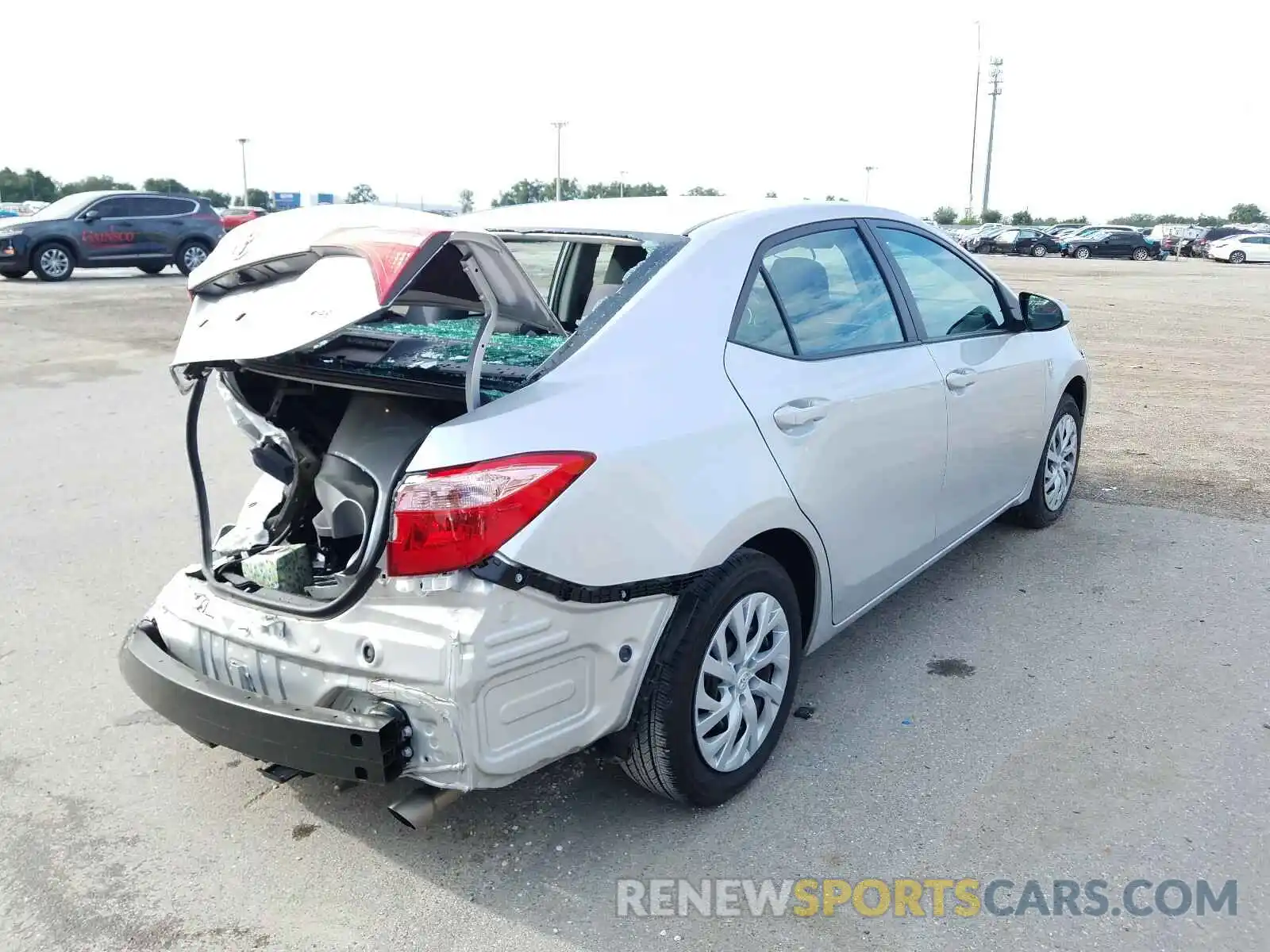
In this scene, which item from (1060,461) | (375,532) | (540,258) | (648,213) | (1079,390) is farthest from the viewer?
(1079,390)

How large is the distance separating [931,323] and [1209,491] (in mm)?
3183

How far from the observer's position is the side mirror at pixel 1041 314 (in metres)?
4.71

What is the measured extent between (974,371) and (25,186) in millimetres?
87149

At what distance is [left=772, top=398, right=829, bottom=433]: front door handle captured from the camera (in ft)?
10.1

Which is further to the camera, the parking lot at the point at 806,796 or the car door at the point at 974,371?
the car door at the point at 974,371

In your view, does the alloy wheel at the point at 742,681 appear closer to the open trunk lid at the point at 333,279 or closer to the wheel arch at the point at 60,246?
the open trunk lid at the point at 333,279

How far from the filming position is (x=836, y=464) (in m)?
3.31

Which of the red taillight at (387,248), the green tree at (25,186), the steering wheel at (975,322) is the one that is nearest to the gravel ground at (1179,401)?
the steering wheel at (975,322)

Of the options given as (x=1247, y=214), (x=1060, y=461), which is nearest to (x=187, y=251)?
(x=1060, y=461)

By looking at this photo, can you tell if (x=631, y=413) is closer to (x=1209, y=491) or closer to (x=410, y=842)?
(x=410, y=842)

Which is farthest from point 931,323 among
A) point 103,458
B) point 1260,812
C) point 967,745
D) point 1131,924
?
point 103,458

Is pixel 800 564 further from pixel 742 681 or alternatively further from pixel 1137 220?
pixel 1137 220

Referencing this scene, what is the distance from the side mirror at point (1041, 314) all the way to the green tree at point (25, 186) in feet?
277

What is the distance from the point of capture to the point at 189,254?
2259cm
